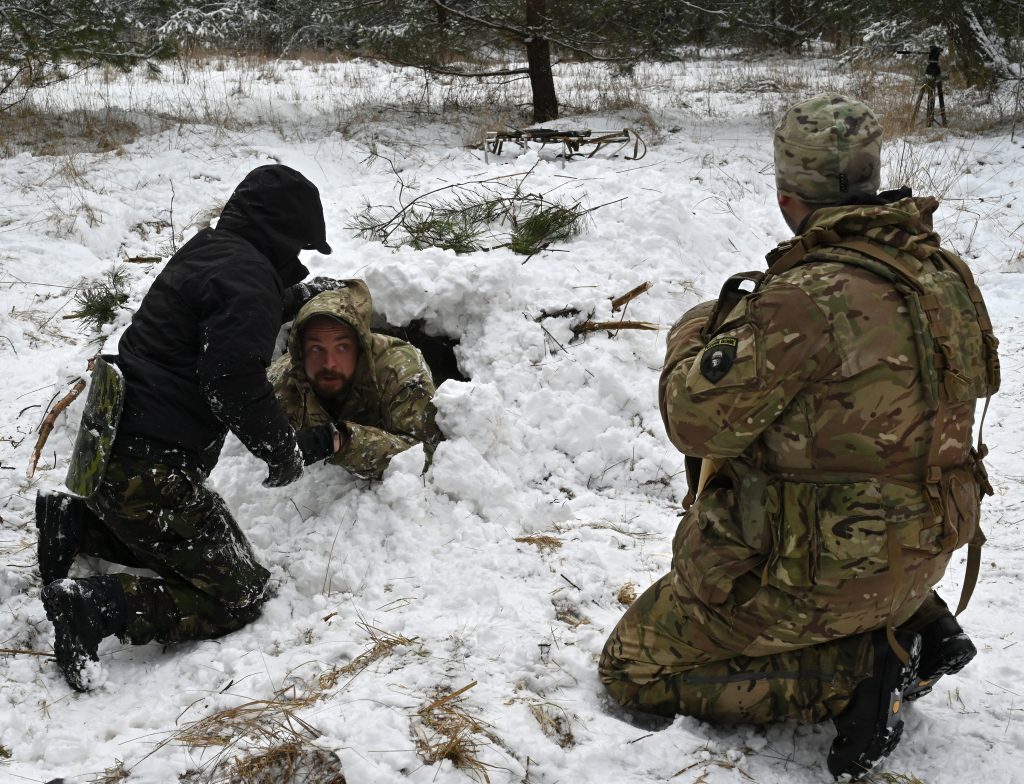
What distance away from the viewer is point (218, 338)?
9.32ft

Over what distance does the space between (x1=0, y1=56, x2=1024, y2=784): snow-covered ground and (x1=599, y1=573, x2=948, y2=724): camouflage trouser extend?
3.9 inches

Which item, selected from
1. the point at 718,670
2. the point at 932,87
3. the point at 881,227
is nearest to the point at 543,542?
the point at 718,670

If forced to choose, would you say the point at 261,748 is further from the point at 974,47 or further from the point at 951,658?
the point at 974,47

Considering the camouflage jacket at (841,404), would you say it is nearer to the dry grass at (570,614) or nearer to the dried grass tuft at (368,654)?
the dry grass at (570,614)

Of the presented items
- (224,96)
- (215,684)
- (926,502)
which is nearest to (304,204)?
(215,684)

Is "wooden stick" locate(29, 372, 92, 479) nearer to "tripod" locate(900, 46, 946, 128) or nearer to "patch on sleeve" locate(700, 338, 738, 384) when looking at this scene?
"patch on sleeve" locate(700, 338, 738, 384)

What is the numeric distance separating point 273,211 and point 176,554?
4.45ft

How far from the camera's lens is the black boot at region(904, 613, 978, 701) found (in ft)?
7.88

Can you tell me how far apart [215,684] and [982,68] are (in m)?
10.3

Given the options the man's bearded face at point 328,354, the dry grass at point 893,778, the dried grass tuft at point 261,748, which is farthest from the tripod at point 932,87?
the dried grass tuft at point 261,748

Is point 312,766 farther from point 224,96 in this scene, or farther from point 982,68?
point 982,68

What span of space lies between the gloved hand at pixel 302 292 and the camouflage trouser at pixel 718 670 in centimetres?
242

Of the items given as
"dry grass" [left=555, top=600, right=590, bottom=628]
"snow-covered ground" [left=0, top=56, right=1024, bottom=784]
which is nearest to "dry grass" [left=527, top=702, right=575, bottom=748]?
"snow-covered ground" [left=0, top=56, right=1024, bottom=784]

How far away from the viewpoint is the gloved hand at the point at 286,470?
315 centimetres
